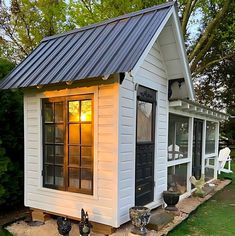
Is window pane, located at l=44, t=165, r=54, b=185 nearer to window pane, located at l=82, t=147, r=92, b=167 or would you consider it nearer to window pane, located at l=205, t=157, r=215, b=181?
window pane, located at l=82, t=147, r=92, b=167

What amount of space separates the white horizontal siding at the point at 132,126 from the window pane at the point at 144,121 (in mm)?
260

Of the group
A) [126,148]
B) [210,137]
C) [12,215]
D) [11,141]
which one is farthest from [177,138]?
[12,215]

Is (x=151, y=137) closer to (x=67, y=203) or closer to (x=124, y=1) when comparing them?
(x=67, y=203)

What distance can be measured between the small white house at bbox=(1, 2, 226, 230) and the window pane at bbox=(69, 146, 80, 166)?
0.06 feet

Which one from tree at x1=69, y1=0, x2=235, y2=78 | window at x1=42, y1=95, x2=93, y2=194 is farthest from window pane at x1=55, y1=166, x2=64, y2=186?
tree at x1=69, y1=0, x2=235, y2=78

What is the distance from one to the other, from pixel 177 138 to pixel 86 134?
282 cm

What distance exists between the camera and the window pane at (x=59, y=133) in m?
Result: 4.65

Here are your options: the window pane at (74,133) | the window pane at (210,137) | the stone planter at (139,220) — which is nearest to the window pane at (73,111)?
the window pane at (74,133)

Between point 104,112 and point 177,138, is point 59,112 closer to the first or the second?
point 104,112

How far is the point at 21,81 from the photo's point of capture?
178 inches

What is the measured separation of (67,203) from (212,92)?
1791cm

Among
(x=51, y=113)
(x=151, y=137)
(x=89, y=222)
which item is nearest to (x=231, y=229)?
(x=151, y=137)

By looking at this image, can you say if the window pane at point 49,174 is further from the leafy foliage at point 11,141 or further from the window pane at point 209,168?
the window pane at point 209,168

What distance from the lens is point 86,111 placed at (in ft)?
14.3
